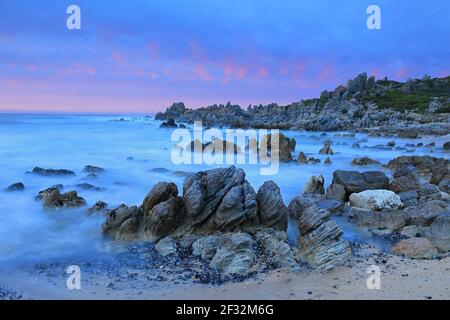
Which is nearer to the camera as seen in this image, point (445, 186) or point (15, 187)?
point (445, 186)

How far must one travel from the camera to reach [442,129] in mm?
52625

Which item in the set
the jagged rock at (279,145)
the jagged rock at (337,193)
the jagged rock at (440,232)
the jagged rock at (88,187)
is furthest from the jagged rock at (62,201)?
the jagged rock at (279,145)

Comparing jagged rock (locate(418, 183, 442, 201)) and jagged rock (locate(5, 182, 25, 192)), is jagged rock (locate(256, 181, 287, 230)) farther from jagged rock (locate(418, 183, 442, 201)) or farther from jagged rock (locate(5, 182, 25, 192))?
jagged rock (locate(5, 182, 25, 192))

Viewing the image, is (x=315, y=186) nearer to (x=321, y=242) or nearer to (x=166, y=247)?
(x=321, y=242)

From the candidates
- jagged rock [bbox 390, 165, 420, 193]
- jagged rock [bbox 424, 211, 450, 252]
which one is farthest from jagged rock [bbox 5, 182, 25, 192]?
jagged rock [bbox 424, 211, 450, 252]

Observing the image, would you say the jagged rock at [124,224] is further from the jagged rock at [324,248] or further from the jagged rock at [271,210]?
the jagged rock at [324,248]

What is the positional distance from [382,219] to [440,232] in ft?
5.95

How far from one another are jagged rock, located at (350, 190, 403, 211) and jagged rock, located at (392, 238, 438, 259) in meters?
3.47

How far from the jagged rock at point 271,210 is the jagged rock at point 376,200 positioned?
135 inches

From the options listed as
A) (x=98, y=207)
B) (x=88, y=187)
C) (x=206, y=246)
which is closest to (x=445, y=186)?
(x=206, y=246)

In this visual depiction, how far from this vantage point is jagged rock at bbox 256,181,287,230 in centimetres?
1142

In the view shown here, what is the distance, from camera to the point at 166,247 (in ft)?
33.6
